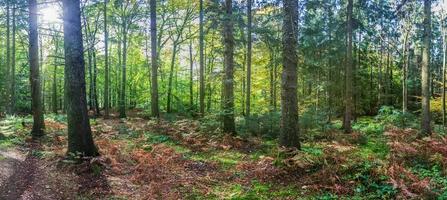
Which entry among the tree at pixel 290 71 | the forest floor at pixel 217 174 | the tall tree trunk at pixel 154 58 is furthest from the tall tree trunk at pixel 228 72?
the tree at pixel 290 71

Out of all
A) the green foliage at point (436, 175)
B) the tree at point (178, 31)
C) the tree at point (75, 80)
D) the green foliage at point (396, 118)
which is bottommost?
the green foliage at point (436, 175)

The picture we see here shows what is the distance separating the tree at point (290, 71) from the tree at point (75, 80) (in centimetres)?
471

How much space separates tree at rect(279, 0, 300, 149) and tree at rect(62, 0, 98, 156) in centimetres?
471

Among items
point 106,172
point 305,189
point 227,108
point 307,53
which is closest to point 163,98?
point 307,53

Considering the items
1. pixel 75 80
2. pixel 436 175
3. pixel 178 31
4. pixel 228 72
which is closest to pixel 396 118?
pixel 228 72

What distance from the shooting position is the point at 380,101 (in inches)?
1283

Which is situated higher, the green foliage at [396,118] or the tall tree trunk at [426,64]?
the tall tree trunk at [426,64]

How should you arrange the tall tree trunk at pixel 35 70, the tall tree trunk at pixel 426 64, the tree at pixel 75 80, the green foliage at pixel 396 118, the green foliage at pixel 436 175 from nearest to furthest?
the green foliage at pixel 436 175
the tree at pixel 75 80
the tall tree trunk at pixel 35 70
the tall tree trunk at pixel 426 64
the green foliage at pixel 396 118

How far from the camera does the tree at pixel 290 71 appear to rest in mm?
8547

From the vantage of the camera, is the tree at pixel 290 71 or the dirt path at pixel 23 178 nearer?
the dirt path at pixel 23 178

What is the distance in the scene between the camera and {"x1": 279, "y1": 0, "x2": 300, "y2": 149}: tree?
336 inches

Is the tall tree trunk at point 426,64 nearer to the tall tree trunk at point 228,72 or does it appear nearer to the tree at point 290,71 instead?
the tree at point 290,71

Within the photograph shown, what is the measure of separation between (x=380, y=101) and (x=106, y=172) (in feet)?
97.5

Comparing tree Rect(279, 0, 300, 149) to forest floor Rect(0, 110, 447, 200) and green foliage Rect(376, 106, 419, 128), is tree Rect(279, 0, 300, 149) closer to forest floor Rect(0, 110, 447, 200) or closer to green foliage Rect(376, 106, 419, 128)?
forest floor Rect(0, 110, 447, 200)
